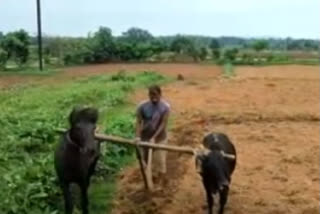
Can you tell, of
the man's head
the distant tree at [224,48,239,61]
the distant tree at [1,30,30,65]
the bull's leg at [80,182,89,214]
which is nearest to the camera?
the bull's leg at [80,182,89,214]

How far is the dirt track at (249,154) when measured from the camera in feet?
38.1

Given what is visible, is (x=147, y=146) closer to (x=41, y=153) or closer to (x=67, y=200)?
(x=67, y=200)

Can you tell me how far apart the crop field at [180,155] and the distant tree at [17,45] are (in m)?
23.1

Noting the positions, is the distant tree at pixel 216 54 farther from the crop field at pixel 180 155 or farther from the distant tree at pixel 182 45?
the crop field at pixel 180 155

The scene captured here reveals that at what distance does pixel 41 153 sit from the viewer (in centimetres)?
1474

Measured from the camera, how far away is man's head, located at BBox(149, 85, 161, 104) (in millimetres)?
11758

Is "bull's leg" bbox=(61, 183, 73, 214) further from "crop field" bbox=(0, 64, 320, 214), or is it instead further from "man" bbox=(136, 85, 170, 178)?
"man" bbox=(136, 85, 170, 178)

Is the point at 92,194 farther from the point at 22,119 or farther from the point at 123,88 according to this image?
the point at 123,88

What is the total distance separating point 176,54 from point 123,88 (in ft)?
132

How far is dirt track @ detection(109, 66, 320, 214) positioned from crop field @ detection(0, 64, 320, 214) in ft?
0.05

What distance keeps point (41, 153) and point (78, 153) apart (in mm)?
5005

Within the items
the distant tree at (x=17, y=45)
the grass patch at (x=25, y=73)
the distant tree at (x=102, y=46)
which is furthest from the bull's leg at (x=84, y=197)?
the distant tree at (x=102, y=46)

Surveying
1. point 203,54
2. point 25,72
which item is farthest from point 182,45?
point 25,72

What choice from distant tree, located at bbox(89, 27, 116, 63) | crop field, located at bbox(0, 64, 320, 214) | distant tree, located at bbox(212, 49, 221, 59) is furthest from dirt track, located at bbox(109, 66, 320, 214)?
distant tree, located at bbox(212, 49, 221, 59)
